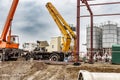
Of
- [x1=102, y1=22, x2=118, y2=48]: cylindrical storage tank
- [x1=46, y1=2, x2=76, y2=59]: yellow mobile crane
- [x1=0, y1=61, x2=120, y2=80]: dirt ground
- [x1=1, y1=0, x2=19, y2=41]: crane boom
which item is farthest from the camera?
[x1=102, y1=22, x2=118, y2=48]: cylindrical storage tank

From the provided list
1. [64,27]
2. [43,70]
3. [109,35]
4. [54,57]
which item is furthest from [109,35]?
[43,70]

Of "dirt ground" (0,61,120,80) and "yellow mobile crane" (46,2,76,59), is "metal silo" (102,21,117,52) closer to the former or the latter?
"yellow mobile crane" (46,2,76,59)

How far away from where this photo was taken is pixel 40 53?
40.1 metres

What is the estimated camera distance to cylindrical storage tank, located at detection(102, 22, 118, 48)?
192 ft

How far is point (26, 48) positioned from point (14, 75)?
17.3 meters

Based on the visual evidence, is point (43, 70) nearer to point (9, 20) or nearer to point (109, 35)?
point (9, 20)

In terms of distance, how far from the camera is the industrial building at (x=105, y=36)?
192ft

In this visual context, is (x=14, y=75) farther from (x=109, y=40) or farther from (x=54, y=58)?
(x=109, y=40)

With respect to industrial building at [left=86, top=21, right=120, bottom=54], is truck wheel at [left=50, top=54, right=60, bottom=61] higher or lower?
lower

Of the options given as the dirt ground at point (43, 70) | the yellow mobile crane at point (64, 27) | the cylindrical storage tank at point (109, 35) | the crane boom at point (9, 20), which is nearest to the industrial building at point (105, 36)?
the cylindrical storage tank at point (109, 35)

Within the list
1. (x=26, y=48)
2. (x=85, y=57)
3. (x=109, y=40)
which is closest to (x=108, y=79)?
(x=85, y=57)

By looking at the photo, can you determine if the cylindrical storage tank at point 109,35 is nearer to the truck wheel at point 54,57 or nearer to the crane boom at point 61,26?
the crane boom at point 61,26

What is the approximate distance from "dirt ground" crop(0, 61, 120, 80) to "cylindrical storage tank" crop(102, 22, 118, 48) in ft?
99.9

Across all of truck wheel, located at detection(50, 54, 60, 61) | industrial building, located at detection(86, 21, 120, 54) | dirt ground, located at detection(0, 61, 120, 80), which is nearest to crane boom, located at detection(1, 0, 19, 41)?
truck wheel, located at detection(50, 54, 60, 61)
